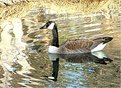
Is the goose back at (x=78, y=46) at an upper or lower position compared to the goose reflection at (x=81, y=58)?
upper

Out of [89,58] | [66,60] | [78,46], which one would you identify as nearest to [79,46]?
[78,46]

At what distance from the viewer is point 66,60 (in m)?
11.8

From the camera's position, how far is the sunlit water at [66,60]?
30.5 ft

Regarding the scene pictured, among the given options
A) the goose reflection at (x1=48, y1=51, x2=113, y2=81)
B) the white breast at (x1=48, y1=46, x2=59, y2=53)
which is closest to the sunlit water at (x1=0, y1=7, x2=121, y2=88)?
the goose reflection at (x1=48, y1=51, x2=113, y2=81)

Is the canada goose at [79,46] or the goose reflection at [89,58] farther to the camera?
the canada goose at [79,46]

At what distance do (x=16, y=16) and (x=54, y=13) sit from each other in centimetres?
175

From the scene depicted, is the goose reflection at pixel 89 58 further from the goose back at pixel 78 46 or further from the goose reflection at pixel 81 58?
the goose back at pixel 78 46

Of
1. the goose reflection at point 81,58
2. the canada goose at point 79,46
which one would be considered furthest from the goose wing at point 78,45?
the goose reflection at point 81,58

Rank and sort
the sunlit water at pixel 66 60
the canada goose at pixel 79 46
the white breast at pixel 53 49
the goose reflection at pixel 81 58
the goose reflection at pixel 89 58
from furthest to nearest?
the canada goose at pixel 79 46
the white breast at pixel 53 49
the goose reflection at pixel 89 58
the goose reflection at pixel 81 58
the sunlit water at pixel 66 60

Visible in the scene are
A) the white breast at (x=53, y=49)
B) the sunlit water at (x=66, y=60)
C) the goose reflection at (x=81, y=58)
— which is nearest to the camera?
the sunlit water at (x=66, y=60)

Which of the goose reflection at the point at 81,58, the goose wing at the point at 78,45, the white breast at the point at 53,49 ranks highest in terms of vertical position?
the goose wing at the point at 78,45

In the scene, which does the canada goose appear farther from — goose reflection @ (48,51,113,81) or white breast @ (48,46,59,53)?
goose reflection @ (48,51,113,81)

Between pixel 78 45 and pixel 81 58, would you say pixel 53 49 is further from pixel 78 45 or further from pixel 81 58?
pixel 81 58

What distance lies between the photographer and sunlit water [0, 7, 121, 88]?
9305 millimetres
